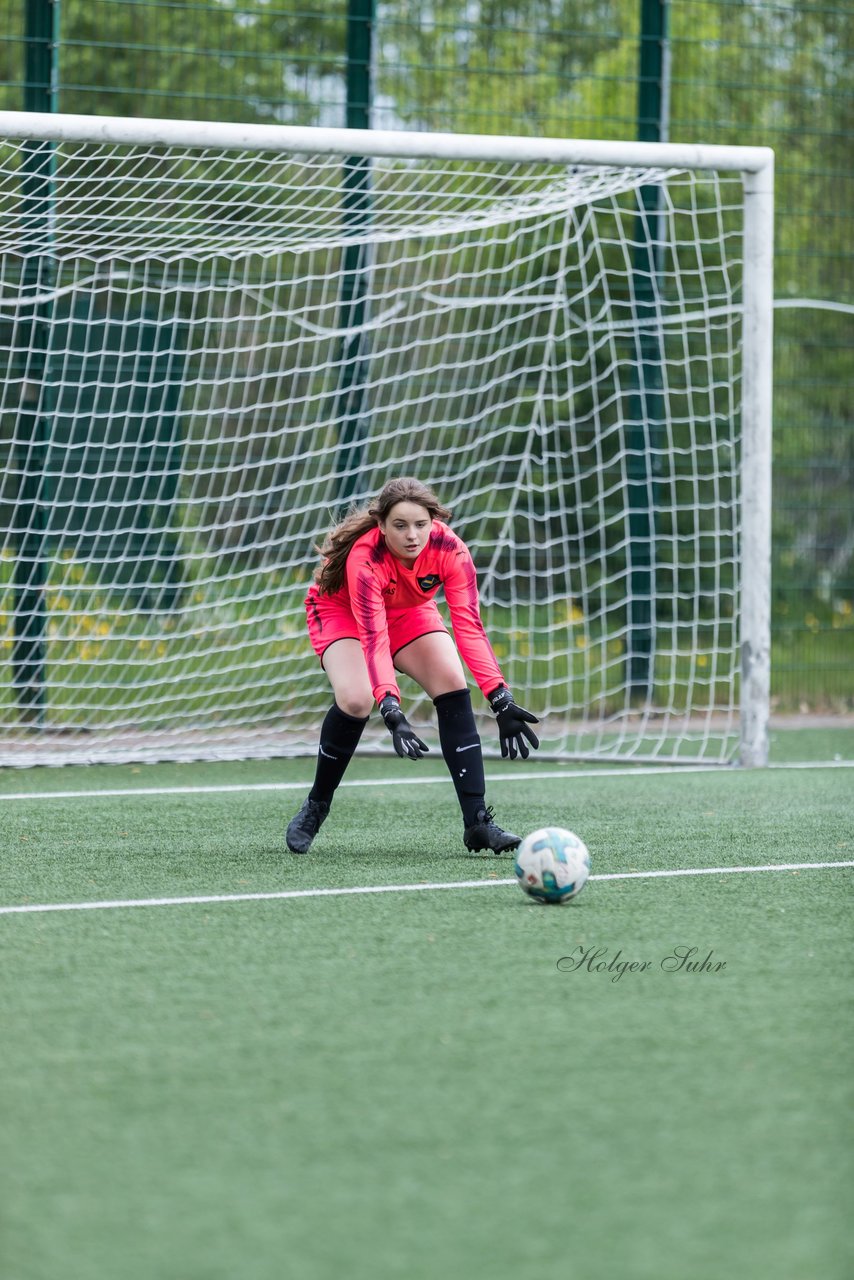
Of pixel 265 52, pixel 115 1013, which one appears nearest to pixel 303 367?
pixel 265 52

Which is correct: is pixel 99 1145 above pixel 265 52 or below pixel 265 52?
below

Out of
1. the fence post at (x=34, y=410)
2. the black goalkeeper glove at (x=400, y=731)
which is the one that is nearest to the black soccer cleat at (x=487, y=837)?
the black goalkeeper glove at (x=400, y=731)

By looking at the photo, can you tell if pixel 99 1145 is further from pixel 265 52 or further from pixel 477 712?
pixel 265 52

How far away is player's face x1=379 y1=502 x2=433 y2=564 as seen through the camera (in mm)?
5008

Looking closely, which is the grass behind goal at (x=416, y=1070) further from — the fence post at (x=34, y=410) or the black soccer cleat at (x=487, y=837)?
the fence post at (x=34, y=410)

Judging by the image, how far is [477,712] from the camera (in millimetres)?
8648

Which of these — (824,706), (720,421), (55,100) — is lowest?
(824,706)

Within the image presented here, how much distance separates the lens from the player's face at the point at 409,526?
5008 mm

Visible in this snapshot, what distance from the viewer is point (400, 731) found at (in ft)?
15.5

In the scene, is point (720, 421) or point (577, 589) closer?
point (577, 589)

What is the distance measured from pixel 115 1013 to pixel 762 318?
4968 mm

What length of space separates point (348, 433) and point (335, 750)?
11.8ft

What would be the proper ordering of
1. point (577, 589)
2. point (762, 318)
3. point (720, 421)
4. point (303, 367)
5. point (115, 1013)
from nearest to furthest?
point (115, 1013) → point (762, 318) → point (303, 367) → point (577, 589) → point (720, 421)
